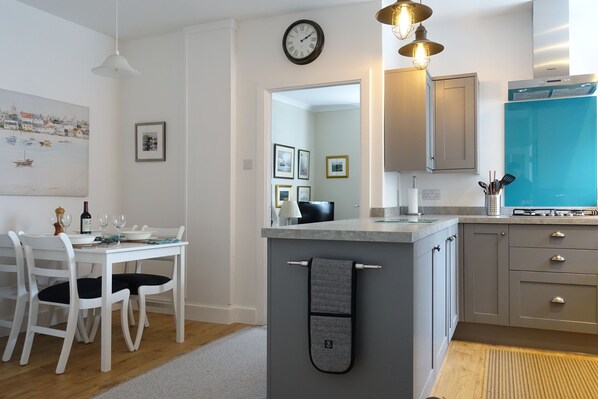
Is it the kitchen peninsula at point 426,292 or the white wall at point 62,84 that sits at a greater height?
the white wall at point 62,84

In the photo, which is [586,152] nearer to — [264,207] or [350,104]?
[264,207]

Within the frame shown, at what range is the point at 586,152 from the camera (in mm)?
3775

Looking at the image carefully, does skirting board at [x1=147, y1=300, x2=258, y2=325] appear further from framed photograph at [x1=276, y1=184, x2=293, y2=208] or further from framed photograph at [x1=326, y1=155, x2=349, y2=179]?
framed photograph at [x1=326, y1=155, x2=349, y2=179]

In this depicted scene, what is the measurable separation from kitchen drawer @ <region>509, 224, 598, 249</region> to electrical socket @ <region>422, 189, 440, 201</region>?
85 centimetres

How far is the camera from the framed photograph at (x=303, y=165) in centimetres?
729

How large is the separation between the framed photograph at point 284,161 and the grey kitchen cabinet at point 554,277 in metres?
3.77

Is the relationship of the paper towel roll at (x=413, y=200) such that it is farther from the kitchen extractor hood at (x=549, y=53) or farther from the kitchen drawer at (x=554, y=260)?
the kitchen extractor hood at (x=549, y=53)

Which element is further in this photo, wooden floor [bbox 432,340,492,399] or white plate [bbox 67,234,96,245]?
white plate [bbox 67,234,96,245]

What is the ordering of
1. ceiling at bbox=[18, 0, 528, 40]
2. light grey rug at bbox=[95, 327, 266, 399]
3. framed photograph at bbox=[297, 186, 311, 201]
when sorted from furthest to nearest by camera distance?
framed photograph at bbox=[297, 186, 311, 201] → ceiling at bbox=[18, 0, 528, 40] → light grey rug at bbox=[95, 327, 266, 399]

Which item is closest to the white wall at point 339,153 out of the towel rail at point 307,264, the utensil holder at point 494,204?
the utensil holder at point 494,204

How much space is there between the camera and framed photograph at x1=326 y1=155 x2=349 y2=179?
7.59m

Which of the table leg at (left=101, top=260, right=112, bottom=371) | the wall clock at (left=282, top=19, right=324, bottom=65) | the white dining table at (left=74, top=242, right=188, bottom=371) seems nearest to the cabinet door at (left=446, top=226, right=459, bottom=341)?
the wall clock at (left=282, top=19, right=324, bottom=65)

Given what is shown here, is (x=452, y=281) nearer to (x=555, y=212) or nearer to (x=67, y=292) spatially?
(x=555, y=212)

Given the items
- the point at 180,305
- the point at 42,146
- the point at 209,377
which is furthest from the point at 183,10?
the point at 209,377
